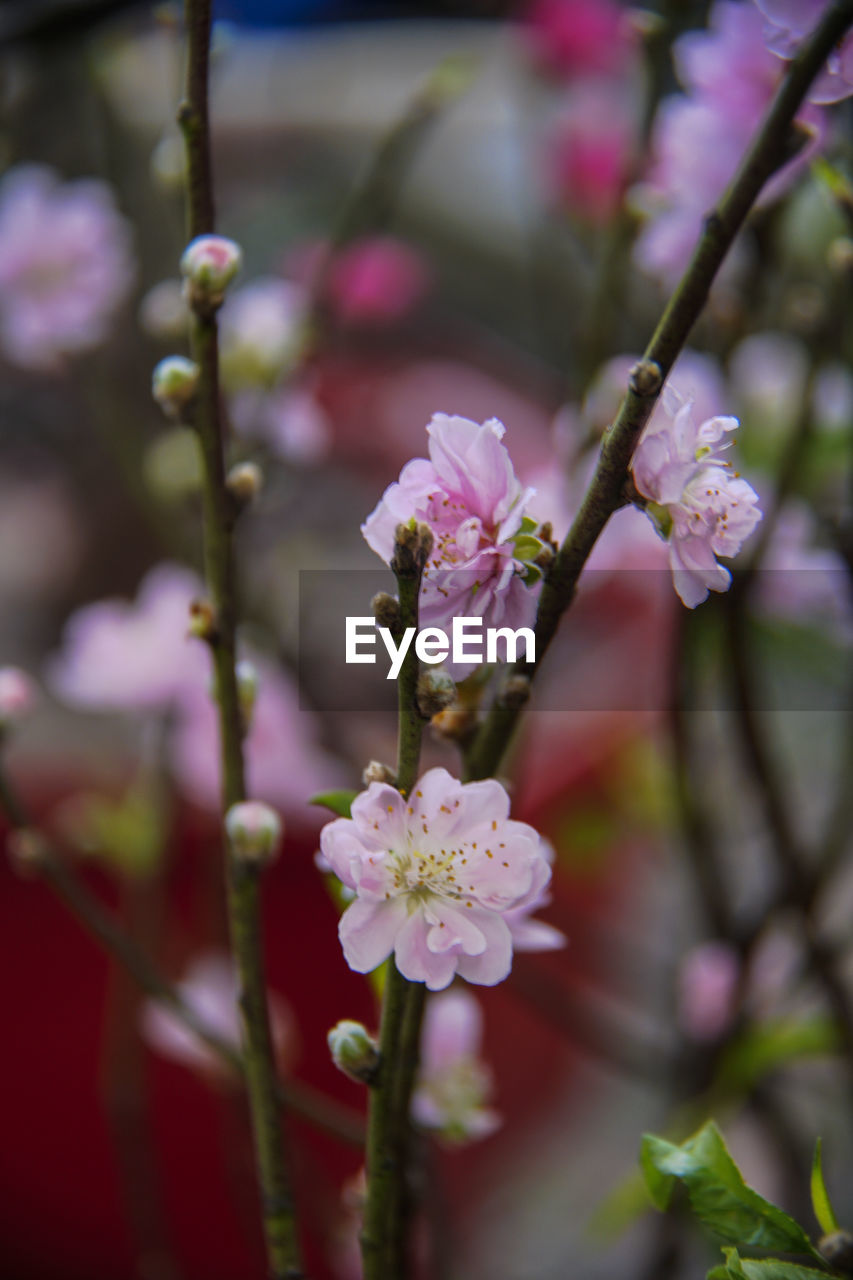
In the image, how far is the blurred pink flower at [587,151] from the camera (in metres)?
0.96

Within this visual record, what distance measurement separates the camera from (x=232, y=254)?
274 mm

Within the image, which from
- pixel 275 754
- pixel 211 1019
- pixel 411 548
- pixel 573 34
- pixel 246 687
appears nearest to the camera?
pixel 411 548

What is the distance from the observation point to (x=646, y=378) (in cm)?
21

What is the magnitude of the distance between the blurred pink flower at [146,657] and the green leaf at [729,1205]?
356 millimetres

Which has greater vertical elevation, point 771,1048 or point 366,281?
point 366,281

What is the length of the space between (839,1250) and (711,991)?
422mm

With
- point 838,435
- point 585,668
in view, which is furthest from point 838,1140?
point 838,435

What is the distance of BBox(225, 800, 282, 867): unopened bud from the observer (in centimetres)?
28

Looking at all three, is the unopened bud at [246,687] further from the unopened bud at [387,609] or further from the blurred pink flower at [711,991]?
the blurred pink flower at [711,991]

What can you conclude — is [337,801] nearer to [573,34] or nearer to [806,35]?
Answer: [806,35]

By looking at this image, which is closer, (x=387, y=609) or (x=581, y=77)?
(x=387, y=609)

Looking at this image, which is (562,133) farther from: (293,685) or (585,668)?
(293,685)

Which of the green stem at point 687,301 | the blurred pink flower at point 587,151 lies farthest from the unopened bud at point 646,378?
the blurred pink flower at point 587,151

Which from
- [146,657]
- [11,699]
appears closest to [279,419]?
[146,657]
